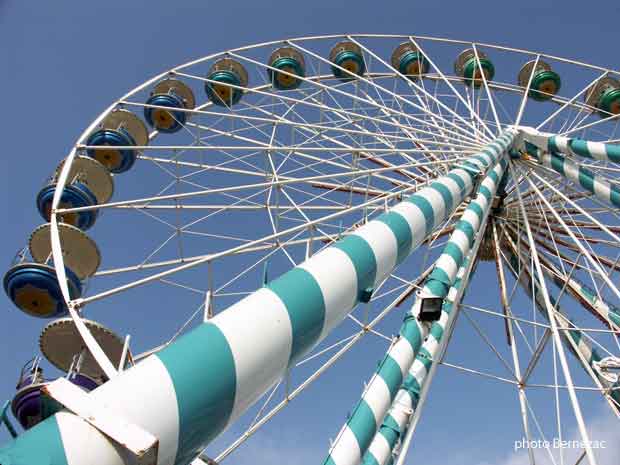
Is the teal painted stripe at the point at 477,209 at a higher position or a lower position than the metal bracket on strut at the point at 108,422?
lower

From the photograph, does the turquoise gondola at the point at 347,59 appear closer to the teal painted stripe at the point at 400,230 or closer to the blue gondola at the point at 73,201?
the blue gondola at the point at 73,201

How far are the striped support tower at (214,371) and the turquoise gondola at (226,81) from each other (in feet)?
34.6

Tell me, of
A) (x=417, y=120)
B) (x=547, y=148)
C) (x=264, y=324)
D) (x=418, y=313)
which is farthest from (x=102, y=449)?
(x=417, y=120)

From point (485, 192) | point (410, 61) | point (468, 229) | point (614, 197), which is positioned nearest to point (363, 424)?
point (468, 229)

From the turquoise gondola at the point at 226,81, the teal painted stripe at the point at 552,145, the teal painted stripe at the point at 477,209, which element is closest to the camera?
the teal painted stripe at the point at 477,209

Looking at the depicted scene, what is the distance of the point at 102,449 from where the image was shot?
1354 millimetres

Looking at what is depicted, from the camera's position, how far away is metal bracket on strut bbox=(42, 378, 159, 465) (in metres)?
1.36

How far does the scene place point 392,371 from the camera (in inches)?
196

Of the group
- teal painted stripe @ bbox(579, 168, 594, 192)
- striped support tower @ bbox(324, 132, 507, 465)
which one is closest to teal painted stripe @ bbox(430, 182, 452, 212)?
striped support tower @ bbox(324, 132, 507, 465)

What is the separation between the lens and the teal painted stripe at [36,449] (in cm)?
125

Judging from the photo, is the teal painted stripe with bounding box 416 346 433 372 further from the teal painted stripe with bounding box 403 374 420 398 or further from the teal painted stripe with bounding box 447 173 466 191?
the teal painted stripe with bounding box 447 173 466 191

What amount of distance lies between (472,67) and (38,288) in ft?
39.9

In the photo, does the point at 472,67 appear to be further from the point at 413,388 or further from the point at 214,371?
the point at 214,371

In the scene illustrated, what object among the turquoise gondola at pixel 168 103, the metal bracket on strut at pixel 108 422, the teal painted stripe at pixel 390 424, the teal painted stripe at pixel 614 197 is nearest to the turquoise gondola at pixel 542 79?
the teal painted stripe at pixel 614 197
